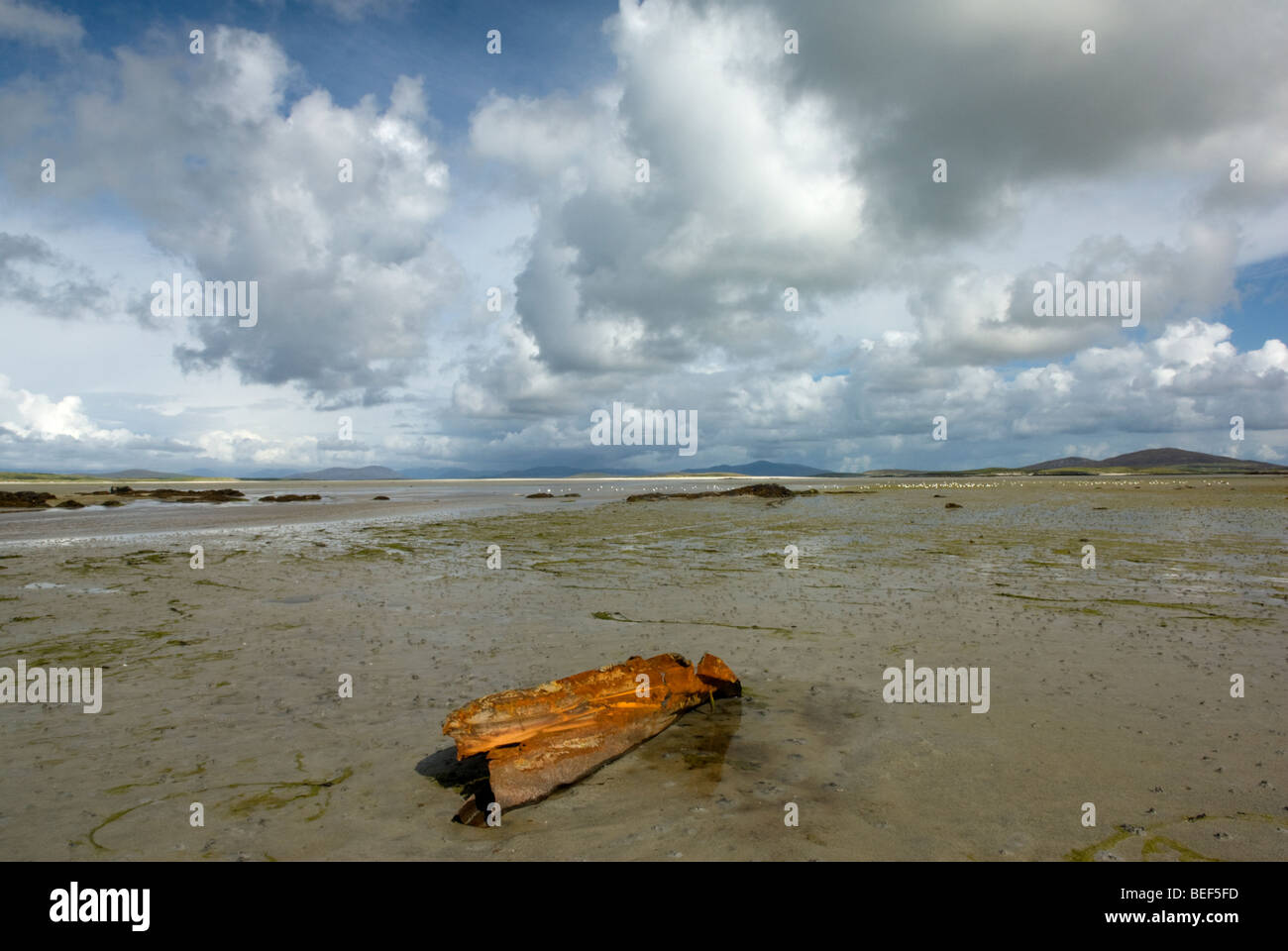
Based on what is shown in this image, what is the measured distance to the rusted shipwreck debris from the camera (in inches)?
212

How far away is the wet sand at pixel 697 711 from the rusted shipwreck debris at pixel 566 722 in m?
0.21

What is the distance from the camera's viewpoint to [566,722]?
20.3 feet

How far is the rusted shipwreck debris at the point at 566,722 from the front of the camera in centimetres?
538

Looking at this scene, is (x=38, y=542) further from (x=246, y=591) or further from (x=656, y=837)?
(x=656, y=837)

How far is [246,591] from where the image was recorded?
1491 cm

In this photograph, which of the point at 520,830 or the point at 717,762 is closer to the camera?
the point at 520,830

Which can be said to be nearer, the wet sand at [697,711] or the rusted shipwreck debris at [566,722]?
the wet sand at [697,711]

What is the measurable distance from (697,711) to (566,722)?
1.94m

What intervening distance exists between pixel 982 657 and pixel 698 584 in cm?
715

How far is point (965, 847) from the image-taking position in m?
4.60
